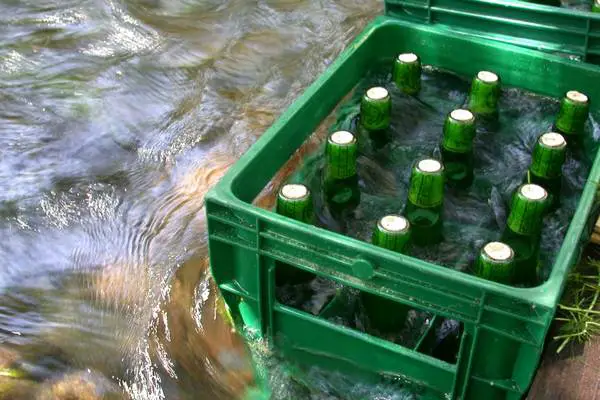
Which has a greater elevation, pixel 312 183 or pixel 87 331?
pixel 312 183

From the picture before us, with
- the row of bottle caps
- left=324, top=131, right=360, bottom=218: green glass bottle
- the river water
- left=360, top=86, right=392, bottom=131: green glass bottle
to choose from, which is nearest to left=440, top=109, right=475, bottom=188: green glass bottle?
the row of bottle caps

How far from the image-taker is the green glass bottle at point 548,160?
208 centimetres

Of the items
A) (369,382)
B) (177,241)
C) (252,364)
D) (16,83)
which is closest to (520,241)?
(369,382)

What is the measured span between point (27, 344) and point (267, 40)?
184cm

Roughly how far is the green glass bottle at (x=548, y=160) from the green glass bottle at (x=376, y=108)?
0.44 metres

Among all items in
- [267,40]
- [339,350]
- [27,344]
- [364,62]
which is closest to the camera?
[339,350]

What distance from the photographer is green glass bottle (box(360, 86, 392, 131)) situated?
2297 millimetres

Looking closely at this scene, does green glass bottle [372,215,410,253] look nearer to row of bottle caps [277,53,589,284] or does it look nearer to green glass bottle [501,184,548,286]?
row of bottle caps [277,53,589,284]

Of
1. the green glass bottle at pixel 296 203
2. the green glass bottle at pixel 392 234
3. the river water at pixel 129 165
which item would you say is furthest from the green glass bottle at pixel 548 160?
the river water at pixel 129 165

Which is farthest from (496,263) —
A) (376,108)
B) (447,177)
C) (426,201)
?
(376,108)

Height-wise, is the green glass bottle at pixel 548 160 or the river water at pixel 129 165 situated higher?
the green glass bottle at pixel 548 160

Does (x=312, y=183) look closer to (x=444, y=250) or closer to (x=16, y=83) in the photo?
(x=444, y=250)

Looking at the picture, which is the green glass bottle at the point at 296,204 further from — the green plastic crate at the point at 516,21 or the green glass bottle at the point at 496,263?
the green plastic crate at the point at 516,21

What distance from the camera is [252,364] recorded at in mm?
2139
